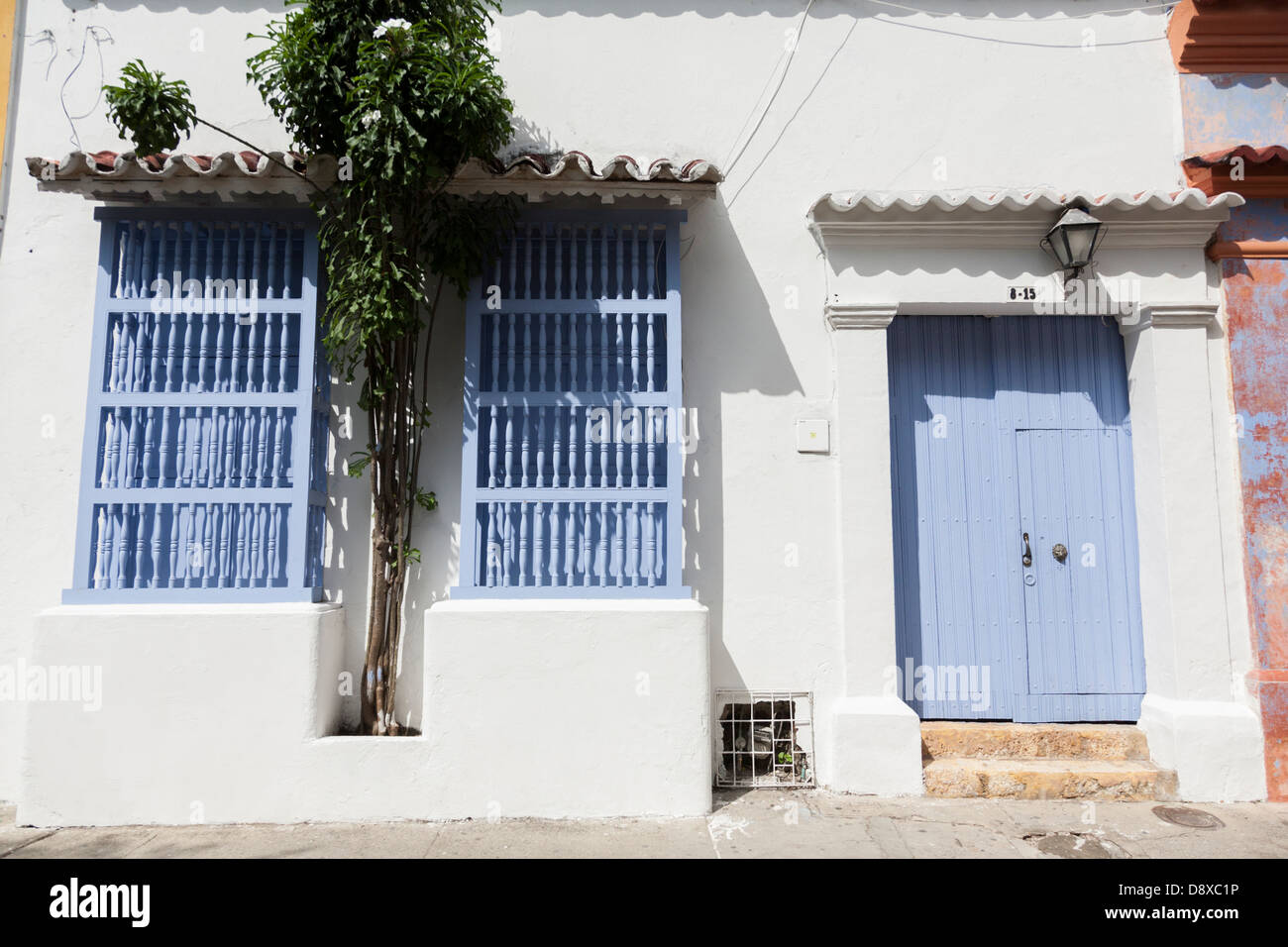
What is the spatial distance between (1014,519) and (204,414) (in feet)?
15.3

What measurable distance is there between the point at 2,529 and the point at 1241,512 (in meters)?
7.05

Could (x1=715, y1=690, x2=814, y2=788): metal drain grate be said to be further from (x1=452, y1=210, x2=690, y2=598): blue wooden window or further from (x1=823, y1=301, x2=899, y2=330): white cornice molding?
(x1=823, y1=301, x2=899, y2=330): white cornice molding

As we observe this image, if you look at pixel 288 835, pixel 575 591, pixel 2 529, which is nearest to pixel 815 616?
pixel 575 591

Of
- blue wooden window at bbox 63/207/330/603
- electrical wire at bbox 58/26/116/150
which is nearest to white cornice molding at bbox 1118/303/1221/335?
blue wooden window at bbox 63/207/330/603

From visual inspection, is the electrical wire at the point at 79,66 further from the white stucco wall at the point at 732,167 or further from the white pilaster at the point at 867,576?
the white pilaster at the point at 867,576

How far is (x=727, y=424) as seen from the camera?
4.91 metres

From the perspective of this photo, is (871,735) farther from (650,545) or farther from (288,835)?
(288,835)

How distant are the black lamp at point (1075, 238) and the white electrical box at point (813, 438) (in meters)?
1.64

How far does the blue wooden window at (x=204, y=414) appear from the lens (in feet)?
14.6

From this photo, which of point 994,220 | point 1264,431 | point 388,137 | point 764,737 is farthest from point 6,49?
point 1264,431

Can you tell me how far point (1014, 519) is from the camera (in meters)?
4.96

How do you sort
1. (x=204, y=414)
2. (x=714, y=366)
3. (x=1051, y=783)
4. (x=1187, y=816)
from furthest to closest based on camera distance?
1. (x=714, y=366)
2. (x=204, y=414)
3. (x=1051, y=783)
4. (x=1187, y=816)

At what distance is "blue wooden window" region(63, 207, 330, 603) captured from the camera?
4453mm

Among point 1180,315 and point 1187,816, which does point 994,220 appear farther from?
point 1187,816
